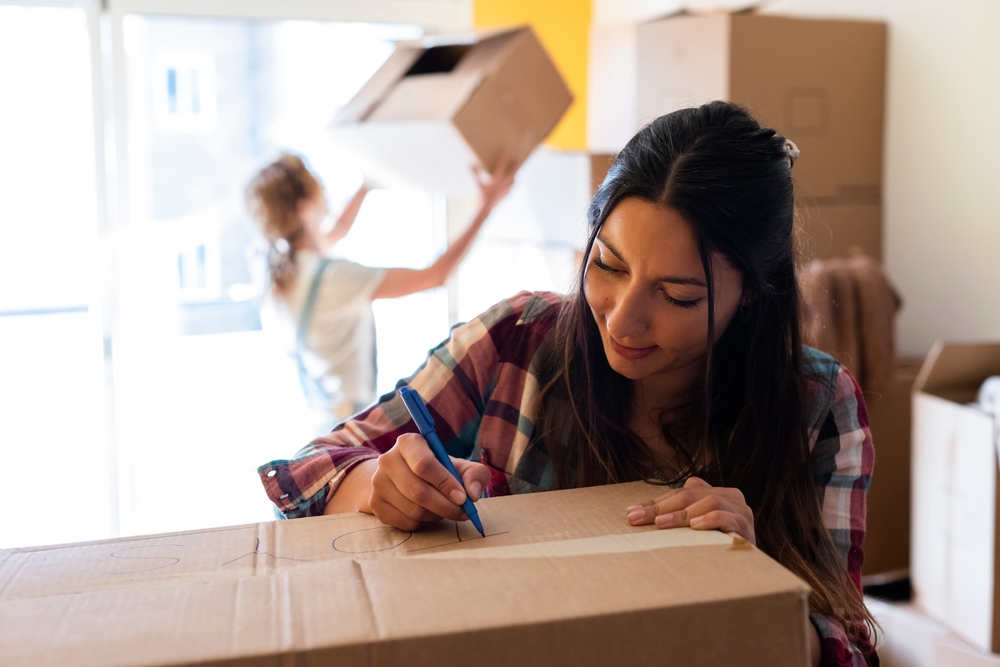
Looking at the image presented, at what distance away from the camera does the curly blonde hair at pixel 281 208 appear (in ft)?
7.13

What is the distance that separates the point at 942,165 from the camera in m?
1.96

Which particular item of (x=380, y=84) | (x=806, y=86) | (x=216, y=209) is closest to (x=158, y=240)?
(x=216, y=209)

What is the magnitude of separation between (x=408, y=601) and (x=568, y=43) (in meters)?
2.92

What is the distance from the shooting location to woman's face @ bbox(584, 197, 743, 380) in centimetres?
81

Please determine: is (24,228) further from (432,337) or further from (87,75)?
(432,337)

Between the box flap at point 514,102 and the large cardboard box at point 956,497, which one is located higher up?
the box flap at point 514,102

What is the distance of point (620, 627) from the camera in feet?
1.49

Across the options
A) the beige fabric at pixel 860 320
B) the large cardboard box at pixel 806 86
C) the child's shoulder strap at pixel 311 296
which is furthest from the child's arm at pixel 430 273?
the beige fabric at pixel 860 320

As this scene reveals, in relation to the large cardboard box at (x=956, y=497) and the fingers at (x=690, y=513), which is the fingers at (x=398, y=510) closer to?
the fingers at (x=690, y=513)

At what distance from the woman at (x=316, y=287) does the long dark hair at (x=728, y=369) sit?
1.24m

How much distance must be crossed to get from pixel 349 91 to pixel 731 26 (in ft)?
4.21

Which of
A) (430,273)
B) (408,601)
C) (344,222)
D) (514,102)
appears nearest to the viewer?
(408,601)

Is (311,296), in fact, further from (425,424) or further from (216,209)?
(425,424)

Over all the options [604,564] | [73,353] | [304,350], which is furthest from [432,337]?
[604,564]
